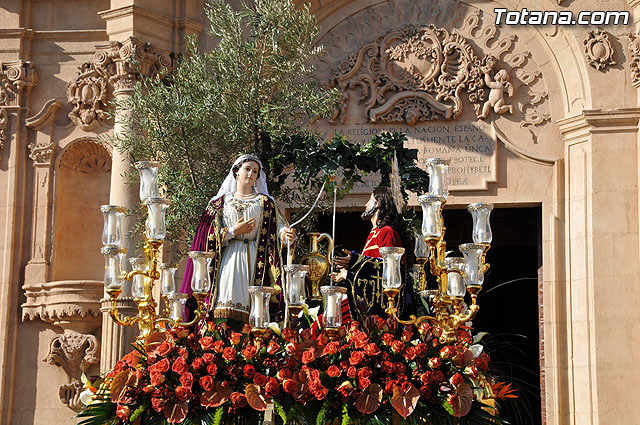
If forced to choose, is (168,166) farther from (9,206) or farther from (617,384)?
(617,384)

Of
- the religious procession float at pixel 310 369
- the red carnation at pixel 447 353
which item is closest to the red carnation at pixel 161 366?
the religious procession float at pixel 310 369

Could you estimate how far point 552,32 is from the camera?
529 inches

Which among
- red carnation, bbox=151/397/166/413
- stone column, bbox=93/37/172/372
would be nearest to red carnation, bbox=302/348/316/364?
red carnation, bbox=151/397/166/413

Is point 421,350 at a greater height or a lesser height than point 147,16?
lesser

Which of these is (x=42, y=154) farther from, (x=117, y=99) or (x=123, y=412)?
(x=123, y=412)

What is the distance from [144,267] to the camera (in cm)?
805

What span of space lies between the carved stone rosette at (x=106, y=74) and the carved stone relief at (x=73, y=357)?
2.68 m

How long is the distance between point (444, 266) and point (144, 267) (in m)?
2.21

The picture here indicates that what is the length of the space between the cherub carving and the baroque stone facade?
18 mm

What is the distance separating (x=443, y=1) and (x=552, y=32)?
1455mm

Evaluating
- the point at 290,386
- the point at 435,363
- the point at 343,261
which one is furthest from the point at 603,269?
the point at 290,386

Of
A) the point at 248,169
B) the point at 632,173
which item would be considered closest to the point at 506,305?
the point at 632,173

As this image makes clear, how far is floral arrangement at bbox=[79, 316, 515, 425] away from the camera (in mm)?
6891

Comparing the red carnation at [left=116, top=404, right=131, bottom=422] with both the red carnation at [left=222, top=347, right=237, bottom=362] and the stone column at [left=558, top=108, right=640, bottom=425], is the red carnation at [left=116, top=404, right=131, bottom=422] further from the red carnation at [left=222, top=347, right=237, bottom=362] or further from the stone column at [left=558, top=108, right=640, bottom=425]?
the stone column at [left=558, top=108, right=640, bottom=425]
